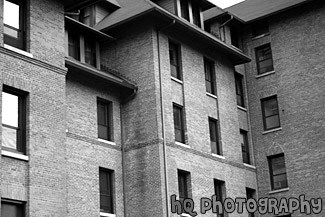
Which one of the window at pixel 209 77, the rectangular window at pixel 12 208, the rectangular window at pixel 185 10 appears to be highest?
the rectangular window at pixel 185 10

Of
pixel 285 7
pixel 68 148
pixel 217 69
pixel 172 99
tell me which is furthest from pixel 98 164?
pixel 285 7

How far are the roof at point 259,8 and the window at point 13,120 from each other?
17.4 meters

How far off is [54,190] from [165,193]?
658 centimetres

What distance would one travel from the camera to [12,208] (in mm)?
20047

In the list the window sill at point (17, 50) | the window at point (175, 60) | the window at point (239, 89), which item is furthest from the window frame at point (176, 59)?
the window sill at point (17, 50)

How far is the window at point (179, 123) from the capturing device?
28766 millimetres

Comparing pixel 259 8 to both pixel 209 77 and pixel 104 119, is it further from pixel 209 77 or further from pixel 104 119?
pixel 104 119

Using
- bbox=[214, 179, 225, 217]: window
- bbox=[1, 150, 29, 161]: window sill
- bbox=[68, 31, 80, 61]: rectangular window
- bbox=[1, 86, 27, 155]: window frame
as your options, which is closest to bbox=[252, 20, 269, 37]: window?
bbox=[214, 179, 225, 217]: window

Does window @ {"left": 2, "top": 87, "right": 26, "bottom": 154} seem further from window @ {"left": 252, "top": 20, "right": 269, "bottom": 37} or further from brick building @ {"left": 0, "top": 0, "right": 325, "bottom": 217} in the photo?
window @ {"left": 252, "top": 20, "right": 269, "bottom": 37}

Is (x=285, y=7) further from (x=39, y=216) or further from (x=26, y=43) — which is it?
(x=39, y=216)

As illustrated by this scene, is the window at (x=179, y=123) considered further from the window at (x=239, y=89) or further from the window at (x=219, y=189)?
the window at (x=239, y=89)

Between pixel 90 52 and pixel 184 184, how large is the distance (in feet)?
24.7

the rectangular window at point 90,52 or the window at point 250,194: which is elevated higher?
the rectangular window at point 90,52

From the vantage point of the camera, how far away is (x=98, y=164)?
26406 mm
